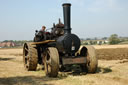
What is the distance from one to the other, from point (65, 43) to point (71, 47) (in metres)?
0.33

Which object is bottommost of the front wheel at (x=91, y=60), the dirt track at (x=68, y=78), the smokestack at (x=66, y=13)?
the dirt track at (x=68, y=78)

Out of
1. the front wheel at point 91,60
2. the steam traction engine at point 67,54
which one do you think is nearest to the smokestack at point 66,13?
the steam traction engine at point 67,54

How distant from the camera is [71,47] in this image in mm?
8094

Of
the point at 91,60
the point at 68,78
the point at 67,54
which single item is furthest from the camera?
the point at 67,54

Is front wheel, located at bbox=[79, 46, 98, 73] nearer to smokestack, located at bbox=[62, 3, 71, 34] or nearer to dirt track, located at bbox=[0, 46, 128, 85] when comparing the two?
dirt track, located at bbox=[0, 46, 128, 85]

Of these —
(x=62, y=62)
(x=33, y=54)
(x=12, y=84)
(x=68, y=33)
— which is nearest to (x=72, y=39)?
(x=68, y=33)

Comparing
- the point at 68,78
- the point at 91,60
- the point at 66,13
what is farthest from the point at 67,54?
the point at 66,13

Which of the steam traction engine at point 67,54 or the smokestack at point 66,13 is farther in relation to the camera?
the smokestack at point 66,13

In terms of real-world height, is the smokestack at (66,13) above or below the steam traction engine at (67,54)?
above

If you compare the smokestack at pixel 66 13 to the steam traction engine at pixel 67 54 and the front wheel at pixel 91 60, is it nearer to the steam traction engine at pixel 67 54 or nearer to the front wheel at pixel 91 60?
the steam traction engine at pixel 67 54

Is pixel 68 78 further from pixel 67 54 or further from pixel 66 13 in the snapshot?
pixel 66 13

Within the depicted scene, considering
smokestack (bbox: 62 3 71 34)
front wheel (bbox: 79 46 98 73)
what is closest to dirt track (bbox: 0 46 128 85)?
front wheel (bbox: 79 46 98 73)

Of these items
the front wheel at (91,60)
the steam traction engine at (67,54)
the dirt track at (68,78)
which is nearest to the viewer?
the dirt track at (68,78)

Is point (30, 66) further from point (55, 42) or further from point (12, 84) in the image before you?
point (12, 84)
